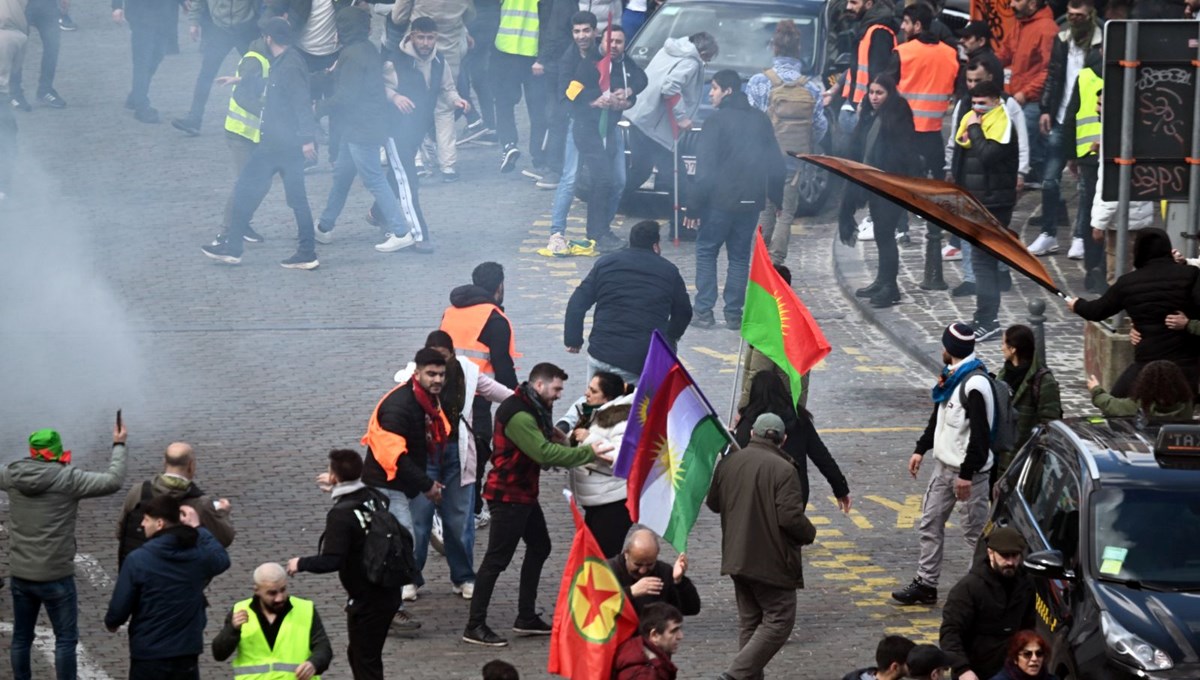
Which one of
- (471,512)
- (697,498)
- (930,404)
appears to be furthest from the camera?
(930,404)

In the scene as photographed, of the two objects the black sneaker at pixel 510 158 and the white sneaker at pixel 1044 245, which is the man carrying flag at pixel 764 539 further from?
the black sneaker at pixel 510 158

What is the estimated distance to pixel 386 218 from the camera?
64.2 feet

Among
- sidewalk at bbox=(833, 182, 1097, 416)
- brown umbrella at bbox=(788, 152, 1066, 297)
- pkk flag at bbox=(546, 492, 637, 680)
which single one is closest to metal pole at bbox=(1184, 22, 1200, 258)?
sidewalk at bbox=(833, 182, 1097, 416)

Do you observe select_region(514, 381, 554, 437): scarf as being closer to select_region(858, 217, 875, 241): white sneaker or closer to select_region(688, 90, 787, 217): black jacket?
select_region(688, 90, 787, 217): black jacket

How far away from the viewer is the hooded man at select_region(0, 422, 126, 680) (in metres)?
9.62

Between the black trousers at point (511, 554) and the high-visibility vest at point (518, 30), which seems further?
the high-visibility vest at point (518, 30)

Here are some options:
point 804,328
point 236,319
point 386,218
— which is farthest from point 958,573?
point 386,218

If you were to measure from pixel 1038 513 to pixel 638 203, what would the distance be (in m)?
11.6

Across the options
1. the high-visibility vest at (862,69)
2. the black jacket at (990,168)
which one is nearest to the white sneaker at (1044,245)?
the high-visibility vest at (862,69)

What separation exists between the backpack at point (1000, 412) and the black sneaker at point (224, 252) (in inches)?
381

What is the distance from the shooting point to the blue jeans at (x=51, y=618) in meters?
9.65

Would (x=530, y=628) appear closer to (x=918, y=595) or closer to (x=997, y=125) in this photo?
(x=918, y=595)

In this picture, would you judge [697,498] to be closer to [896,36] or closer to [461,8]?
[896,36]

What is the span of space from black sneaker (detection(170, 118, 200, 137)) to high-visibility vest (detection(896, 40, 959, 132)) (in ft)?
30.6
